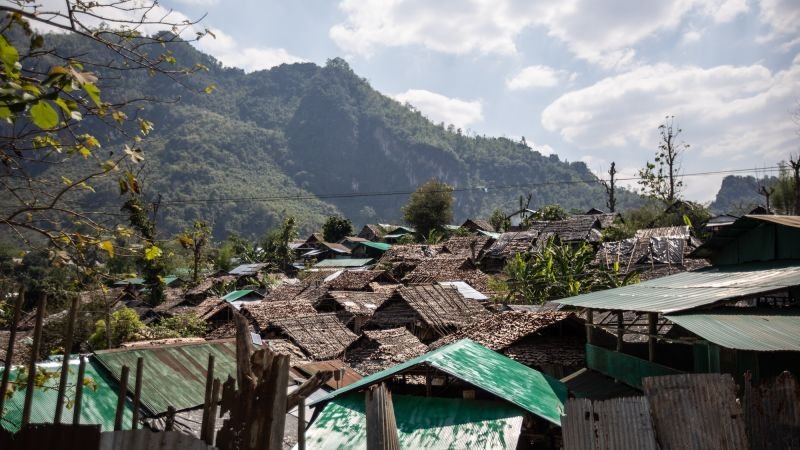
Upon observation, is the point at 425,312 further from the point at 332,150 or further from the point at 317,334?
the point at 332,150

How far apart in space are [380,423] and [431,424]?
10.5 ft

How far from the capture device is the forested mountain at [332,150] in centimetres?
13388

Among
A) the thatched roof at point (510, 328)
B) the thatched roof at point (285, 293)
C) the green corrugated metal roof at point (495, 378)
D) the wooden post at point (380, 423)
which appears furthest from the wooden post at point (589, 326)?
the thatched roof at point (285, 293)

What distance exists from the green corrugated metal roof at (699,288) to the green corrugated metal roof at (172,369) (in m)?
7.02

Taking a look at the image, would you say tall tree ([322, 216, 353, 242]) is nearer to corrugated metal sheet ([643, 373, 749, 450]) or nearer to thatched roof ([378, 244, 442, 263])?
thatched roof ([378, 244, 442, 263])

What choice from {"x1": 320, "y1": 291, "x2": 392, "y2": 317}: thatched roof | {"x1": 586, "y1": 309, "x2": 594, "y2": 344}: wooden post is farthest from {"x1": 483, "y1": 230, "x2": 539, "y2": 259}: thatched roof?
{"x1": 586, "y1": 309, "x2": 594, "y2": 344}: wooden post

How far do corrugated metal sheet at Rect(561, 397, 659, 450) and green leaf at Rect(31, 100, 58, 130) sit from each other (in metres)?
4.89

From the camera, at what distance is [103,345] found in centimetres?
2016

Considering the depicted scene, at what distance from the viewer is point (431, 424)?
324 inches

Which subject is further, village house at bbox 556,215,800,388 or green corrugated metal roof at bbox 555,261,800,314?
green corrugated metal roof at bbox 555,261,800,314

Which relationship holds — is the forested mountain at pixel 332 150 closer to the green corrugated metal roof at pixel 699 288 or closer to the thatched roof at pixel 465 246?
the thatched roof at pixel 465 246

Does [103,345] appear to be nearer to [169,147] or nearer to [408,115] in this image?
[169,147]

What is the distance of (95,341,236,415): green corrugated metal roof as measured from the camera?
875 cm

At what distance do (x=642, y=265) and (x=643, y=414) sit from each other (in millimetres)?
23311
